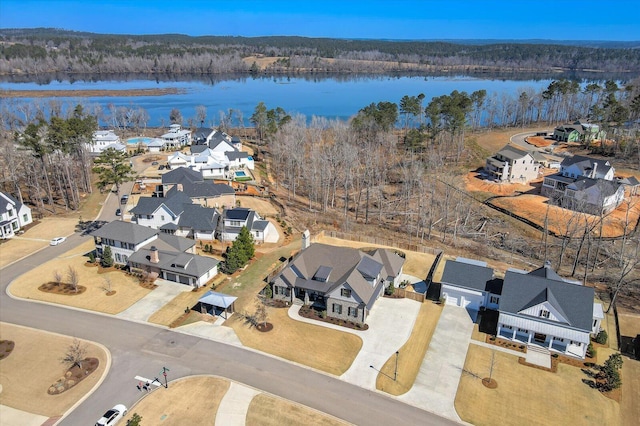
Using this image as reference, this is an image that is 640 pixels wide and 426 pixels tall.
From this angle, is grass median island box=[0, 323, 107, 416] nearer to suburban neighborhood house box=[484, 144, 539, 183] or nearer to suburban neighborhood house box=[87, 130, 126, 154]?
suburban neighborhood house box=[87, 130, 126, 154]

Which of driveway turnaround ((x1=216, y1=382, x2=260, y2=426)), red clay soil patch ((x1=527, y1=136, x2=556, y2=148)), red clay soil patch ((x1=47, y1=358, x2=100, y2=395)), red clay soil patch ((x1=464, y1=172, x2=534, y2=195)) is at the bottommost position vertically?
driveway turnaround ((x1=216, y1=382, x2=260, y2=426))

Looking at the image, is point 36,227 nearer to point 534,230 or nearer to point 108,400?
point 108,400

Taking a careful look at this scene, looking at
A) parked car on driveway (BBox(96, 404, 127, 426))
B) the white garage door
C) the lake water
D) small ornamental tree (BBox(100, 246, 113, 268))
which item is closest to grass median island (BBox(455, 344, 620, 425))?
the white garage door

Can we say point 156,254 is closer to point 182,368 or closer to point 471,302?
point 182,368

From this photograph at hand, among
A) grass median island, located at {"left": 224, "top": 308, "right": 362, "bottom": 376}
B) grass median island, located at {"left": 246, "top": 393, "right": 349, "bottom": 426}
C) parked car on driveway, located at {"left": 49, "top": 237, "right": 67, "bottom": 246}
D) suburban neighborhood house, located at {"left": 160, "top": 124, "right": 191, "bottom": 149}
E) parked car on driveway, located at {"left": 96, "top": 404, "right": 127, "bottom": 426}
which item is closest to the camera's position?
parked car on driveway, located at {"left": 96, "top": 404, "right": 127, "bottom": 426}

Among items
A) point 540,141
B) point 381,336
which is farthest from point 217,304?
point 540,141

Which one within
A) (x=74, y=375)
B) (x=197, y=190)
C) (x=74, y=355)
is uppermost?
(x=197, y=190)
